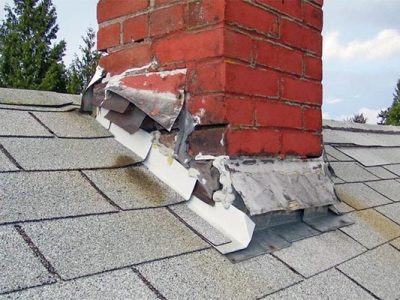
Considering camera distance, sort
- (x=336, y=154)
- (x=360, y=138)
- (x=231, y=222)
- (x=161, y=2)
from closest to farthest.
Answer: (x=231, y=222) < (x=161, y=2) < (x=336, y=154) < (x=360, y=138)

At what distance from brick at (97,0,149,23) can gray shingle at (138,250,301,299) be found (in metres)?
0.93

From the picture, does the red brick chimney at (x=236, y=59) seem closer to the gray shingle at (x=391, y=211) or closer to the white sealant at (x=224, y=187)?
the white sealant at (x=224, y=187)

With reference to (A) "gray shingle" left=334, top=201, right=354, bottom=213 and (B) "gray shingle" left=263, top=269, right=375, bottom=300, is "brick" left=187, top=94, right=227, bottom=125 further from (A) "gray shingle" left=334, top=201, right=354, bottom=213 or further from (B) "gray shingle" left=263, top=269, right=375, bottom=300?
(A) "gray shingle" left=334, top=201, right=354, bottom=213

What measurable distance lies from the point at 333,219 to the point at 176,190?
66cm

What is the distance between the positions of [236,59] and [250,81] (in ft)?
0.29

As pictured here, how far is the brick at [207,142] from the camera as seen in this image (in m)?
1.25

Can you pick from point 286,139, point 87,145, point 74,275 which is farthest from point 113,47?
point 74,275

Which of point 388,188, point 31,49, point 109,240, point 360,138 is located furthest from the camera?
point 31,49

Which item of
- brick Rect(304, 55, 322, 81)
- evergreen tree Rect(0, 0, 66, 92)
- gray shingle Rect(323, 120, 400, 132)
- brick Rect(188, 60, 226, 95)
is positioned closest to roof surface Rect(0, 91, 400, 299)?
brick Rect(188, 60, 226, 95)

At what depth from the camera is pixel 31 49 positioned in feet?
70.2

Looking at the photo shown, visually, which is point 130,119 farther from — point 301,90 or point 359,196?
point 359,196

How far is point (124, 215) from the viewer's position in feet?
3.58

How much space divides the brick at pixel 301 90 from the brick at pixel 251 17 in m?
0.18

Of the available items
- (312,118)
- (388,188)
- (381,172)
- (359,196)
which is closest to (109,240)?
(312,118)
